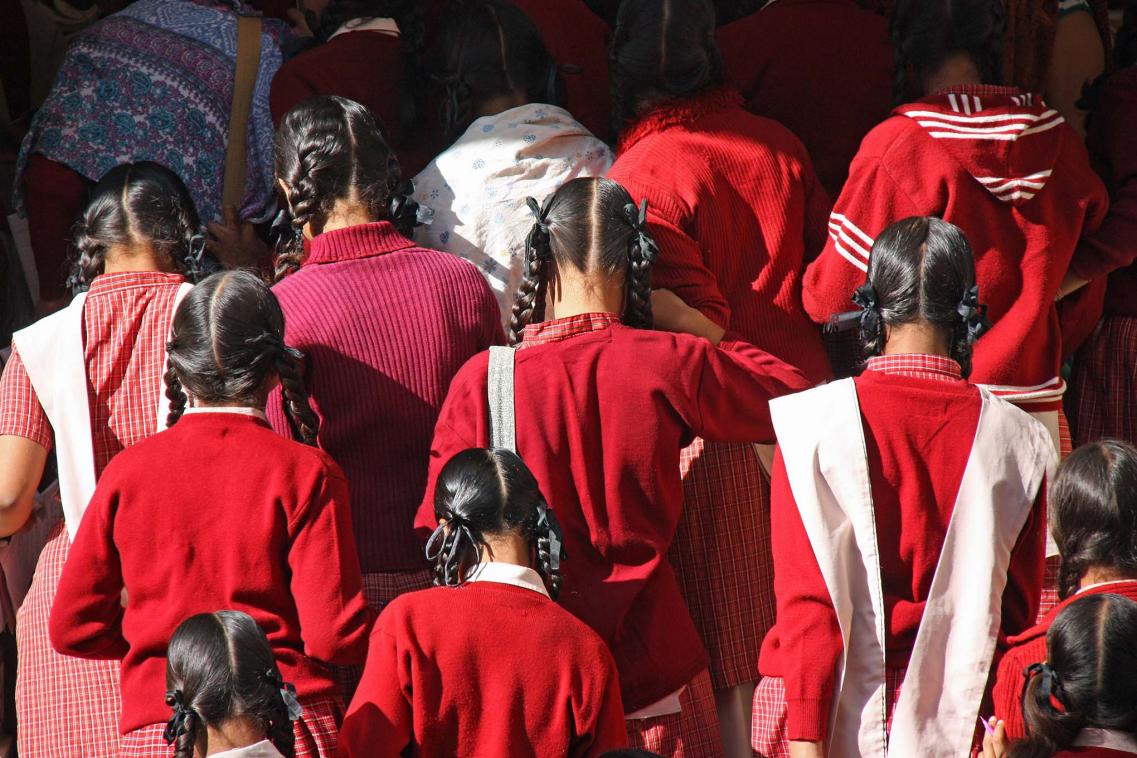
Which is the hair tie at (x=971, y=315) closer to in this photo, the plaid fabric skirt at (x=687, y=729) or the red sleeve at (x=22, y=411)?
the plaid fabric skirt at (x=687, y=729)

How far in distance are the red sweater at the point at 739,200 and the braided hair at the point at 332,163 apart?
539mm

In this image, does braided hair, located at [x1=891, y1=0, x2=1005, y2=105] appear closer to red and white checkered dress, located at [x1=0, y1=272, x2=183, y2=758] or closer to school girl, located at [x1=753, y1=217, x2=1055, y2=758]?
school girl, located at [x1=753, y1=217, x2=1055, y2=758]

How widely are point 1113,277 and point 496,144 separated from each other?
62.1 inches

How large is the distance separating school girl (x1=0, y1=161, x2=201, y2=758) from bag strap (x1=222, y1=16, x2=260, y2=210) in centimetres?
Answer: 78

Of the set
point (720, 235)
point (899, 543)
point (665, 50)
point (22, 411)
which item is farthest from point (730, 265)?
point (22, 411)

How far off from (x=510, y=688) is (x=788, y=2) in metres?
2.11

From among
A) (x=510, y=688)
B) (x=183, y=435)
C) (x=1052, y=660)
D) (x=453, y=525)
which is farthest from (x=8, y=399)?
(x=1052, y=660)

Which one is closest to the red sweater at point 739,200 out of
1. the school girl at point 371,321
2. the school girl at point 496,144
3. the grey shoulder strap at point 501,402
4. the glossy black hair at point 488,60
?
the school girl at point 496,144

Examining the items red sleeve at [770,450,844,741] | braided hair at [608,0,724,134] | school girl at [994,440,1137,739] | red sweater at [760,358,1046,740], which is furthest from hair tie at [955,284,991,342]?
braided hair at [608,0,724,134]

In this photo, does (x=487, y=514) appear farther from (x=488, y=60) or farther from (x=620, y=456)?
(x=488, y=60)

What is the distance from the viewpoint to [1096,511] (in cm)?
304

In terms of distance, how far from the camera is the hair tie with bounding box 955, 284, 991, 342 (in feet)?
9.95

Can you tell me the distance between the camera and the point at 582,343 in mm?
3189

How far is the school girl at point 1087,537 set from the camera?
2982 millimetres
